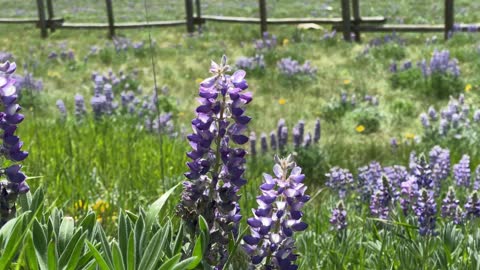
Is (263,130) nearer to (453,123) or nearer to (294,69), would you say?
(453,123)

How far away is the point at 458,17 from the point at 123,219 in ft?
61.9

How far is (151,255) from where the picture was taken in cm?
145

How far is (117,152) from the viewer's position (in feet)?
15.3

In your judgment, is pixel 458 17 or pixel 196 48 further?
pixel 458 17

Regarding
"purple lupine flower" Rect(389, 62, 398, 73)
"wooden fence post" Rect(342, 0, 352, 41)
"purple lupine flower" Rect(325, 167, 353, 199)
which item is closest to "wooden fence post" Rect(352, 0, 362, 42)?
"wooden fence post" Rect(342, 0, 352, 41)

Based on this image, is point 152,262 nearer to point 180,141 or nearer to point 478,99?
point 180,141

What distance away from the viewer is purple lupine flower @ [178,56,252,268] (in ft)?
4.75

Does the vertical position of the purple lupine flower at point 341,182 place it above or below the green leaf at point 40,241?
below

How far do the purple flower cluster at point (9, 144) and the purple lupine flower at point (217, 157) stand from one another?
37cm

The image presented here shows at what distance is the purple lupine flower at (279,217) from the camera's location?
1373 millimetres

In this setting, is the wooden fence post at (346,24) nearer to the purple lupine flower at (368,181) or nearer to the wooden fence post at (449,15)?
the wooden fence post at (449,15)

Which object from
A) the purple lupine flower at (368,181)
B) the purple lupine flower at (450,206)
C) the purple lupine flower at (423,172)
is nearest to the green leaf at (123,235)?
the purple lupine flower at (423,172)

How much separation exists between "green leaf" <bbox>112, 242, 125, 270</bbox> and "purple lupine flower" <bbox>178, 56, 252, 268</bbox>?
0.54ft

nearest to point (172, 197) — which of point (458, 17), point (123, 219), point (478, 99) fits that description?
point (123, 219)
